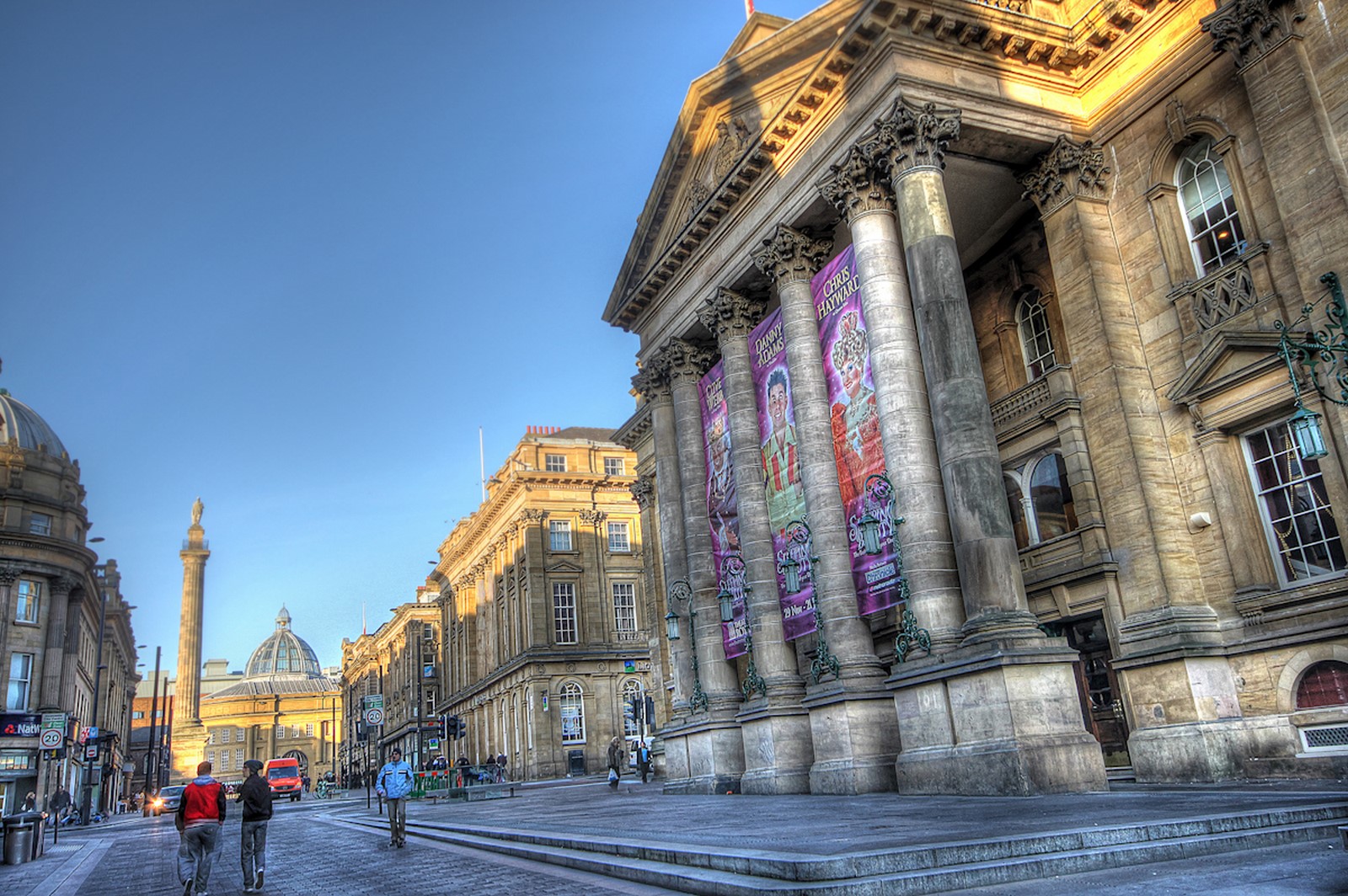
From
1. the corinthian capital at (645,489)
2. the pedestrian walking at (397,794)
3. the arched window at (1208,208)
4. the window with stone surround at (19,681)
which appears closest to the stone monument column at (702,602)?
the pedestrian walking at (397,794)

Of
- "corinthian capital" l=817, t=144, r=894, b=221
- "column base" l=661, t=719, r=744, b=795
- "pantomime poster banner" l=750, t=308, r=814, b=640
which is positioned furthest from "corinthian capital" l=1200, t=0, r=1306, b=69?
"column base" l=661, t=719, r=744, b=795

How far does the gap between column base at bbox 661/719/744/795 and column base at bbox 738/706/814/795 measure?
1496 millimetres

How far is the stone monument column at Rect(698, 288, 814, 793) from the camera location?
2102 centimetres

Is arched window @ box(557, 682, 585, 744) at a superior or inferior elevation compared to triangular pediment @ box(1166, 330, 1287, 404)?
inferior

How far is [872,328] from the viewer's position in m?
18.9

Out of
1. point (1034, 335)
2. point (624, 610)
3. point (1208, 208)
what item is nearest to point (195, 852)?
point (1208, 208)

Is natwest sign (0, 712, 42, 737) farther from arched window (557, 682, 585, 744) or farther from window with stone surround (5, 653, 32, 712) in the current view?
arched window (557, 682, 585, 744)

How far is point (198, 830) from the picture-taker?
1112 cm

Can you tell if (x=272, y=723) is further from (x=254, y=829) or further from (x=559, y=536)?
(x=254, y=829)

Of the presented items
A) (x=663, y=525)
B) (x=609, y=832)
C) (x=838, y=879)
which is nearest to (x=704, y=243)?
(x=663, y=525)

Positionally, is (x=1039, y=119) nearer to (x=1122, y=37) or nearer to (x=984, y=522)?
(x=1122, y=37)

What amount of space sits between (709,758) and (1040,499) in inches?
387

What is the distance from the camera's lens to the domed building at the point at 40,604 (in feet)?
159

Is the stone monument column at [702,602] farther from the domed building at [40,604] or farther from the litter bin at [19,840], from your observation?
the domed building at [40,604]
